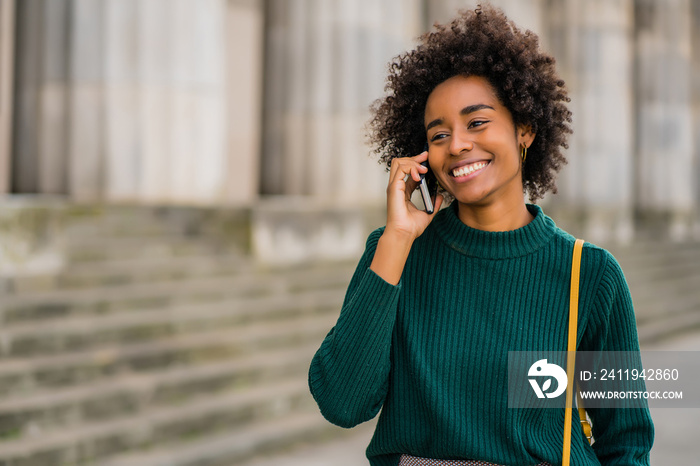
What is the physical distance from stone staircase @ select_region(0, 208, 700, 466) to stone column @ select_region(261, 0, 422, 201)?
6.63ft

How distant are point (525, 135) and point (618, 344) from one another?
2.01 ft

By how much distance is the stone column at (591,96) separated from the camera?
49.7 ft

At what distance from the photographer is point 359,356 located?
5.98 feet

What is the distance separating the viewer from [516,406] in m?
1.79

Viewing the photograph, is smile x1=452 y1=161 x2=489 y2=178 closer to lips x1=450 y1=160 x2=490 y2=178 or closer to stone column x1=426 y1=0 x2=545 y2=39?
lips x1=450 y1=160 x2=490 y2=178

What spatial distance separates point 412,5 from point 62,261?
240 inches

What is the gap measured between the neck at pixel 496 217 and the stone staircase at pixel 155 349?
3633 millimetres

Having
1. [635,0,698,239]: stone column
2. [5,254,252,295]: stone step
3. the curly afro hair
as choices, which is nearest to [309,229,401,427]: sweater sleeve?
the curly afro hair

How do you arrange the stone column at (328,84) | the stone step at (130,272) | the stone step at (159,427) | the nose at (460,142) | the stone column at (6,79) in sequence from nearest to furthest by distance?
the nose at (460,142)
the stone step at (159,427)
the stone step at (130,272)
the stone column at (6,79)
the stone column at (328,84)

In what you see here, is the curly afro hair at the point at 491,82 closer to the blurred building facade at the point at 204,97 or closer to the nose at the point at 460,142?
the nose at the point at 460,142

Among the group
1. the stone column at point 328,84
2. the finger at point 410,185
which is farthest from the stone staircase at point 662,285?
the finger at point 410,185

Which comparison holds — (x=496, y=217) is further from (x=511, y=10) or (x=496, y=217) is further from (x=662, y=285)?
(x=662, y=285)

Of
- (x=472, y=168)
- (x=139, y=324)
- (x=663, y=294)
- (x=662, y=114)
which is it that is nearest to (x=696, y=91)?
(x=662, y=114)

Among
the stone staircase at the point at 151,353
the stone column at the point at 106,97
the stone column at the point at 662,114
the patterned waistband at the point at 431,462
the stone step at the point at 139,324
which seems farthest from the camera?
the stone column at the point at 662,114
